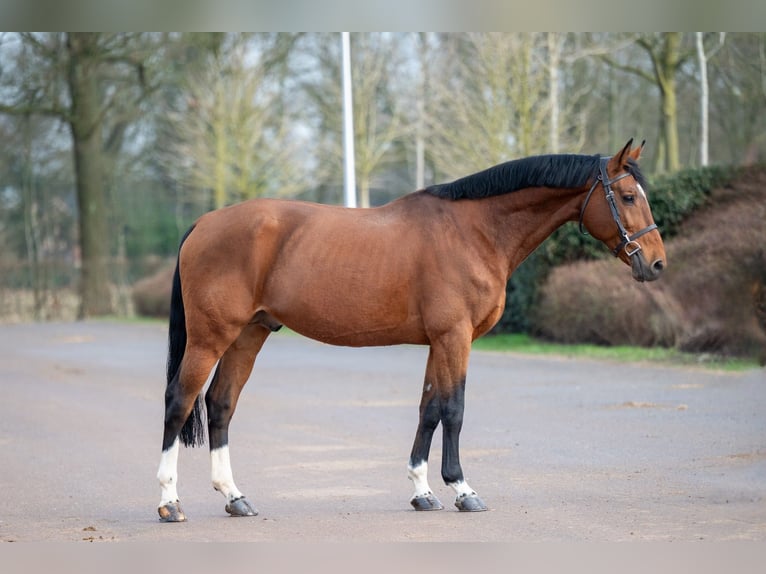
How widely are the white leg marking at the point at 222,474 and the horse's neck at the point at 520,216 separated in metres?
2.25

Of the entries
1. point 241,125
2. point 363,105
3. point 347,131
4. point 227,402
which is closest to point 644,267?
point 227,402

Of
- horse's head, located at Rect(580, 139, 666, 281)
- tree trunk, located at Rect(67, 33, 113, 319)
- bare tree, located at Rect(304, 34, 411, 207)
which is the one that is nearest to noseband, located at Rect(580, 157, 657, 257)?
horse's head, located at Rect(580, 139, 666, 281)

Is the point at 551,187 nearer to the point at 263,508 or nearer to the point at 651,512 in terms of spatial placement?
the point at 651,512

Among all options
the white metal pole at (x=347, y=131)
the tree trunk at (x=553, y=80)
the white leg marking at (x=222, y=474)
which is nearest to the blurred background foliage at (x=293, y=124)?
the tree trunk at (x=553, y=80)

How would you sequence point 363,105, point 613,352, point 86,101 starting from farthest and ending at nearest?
point 363,105 < point 86,101 < point 613,352

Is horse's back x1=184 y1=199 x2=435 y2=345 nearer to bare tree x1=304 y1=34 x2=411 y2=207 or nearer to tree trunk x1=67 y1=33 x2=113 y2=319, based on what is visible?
bare tree x1=304 y1=34 x2=411 y2=207

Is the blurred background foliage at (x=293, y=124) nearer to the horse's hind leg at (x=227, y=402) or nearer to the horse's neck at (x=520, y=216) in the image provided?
the horse's neck at (x=520, y=216)

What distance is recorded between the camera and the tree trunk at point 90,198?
31406mm

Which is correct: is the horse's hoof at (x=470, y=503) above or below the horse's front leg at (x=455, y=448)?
below

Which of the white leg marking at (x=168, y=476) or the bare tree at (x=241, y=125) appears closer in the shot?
the white leg marking at (x=168, y=476)

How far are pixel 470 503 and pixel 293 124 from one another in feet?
94.3

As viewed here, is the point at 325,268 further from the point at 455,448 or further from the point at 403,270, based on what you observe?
the point at 455,448

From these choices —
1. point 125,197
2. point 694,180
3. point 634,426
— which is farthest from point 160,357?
point 125,197

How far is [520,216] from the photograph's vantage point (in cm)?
748
